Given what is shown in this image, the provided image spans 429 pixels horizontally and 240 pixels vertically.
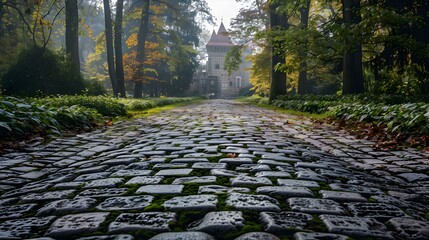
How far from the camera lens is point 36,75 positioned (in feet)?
45.3

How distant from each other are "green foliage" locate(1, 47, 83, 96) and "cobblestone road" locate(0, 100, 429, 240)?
1029cm

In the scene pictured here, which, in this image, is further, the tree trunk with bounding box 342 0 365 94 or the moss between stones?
the tree trunk with bounding box 342 0 365 94

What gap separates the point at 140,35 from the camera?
2514 centimetres

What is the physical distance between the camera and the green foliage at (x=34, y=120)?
5.40m

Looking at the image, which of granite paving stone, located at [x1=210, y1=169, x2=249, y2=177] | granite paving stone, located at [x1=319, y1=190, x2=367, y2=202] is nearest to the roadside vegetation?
granite paving stone, located at [x1=319, y1=190, x2=367, y2=202]

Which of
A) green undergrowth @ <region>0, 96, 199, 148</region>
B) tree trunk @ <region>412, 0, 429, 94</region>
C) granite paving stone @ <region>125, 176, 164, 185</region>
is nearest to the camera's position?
granite paving stone @ <region>125, 176, 164, 185</region>

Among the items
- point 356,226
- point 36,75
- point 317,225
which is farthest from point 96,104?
point 356,226

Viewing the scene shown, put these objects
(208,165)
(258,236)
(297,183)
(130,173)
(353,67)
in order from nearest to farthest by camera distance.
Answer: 1. (258,236)
2. (297,183)
3. (130,173)
4. (208,165)
5. (353,67)

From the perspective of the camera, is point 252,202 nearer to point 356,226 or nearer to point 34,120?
point 356,226

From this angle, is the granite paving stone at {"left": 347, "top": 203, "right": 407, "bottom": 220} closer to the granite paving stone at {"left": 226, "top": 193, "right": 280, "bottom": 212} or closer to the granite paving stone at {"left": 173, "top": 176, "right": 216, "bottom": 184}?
the granite paving stone at {"left": 226, "top": 193, "right": 280, "bottom": 212}

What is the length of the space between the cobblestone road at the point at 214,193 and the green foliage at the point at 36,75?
33.7 ft

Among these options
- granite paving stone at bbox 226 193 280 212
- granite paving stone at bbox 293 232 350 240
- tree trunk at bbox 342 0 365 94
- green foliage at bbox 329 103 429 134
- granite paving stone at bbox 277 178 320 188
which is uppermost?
tree trunk at bbox 342 0 365 94

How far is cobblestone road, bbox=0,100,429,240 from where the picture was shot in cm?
181

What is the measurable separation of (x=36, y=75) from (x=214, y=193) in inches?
539
